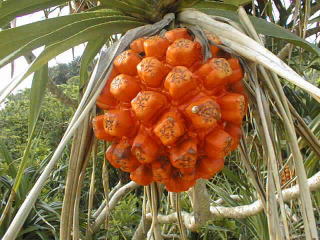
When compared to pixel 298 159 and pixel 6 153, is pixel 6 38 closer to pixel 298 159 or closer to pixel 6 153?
pixel 298 159

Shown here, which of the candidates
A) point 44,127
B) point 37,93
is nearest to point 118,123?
point 37,93

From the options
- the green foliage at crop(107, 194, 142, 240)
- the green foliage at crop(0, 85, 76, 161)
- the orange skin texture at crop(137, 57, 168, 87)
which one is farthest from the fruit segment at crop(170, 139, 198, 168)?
the green foliage at crop(0, 85, 76, 161)

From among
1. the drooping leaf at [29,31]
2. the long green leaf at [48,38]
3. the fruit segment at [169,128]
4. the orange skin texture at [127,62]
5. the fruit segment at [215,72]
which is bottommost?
the fruit segment at [169,128]

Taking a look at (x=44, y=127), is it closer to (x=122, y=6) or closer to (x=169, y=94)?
(x=122, y=6)

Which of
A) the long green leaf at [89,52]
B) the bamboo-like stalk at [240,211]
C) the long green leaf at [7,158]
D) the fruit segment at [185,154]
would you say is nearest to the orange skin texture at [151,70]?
the fruit segment at [185,154]

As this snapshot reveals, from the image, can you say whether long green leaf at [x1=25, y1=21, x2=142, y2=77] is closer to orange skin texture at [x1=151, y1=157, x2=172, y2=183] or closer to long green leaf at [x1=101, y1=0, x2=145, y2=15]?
long green leaf at [x1=101, y1=0, x2=145, y2=15]

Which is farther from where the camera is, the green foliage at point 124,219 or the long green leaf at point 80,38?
the green foliage at point 124,219

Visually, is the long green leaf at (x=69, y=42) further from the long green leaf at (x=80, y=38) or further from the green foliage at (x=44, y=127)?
the green foliage at (x=44, y=127)
